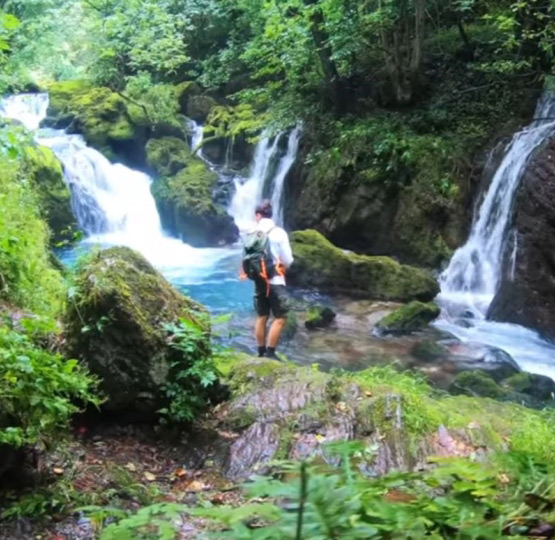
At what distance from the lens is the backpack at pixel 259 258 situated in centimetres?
678

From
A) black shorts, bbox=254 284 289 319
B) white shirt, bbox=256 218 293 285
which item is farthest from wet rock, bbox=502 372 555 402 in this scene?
white shirt, bbox=256 218 293 285

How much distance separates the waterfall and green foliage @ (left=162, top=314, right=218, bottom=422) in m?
11.5

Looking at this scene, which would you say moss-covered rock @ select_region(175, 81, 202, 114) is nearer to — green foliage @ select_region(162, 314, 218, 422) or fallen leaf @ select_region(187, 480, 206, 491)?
green foliage @ select_region(162, 314, 218, 422)

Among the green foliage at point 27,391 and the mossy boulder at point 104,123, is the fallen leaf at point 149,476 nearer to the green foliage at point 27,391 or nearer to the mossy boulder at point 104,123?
the green foliage at point 27,391

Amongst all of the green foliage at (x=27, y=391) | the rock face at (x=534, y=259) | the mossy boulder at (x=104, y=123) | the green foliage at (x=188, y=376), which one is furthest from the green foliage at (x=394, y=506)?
the mossy boulder at (x=104, y=123)

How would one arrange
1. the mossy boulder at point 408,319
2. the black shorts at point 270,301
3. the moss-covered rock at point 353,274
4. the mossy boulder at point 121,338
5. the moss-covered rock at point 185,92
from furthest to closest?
the moss-covered rock at point 185,92 < the moss-covered rock at point 353,274 < the mossy boulder at point 408,319 < the black shorts at point 270,301 < the mossy boulder at point 121,338

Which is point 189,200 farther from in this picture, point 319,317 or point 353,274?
point 319,317

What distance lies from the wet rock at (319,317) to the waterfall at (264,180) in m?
5.91

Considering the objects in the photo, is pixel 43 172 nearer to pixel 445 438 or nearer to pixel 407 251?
pixel 407 251

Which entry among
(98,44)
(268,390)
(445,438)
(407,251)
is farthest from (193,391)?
(98,44)

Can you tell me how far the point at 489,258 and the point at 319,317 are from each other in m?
3.70

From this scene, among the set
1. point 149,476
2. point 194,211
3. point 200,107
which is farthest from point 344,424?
point 200,107

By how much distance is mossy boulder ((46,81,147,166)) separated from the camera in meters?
19.1

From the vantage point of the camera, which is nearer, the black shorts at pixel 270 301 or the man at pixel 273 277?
the man at pixel 273 277
